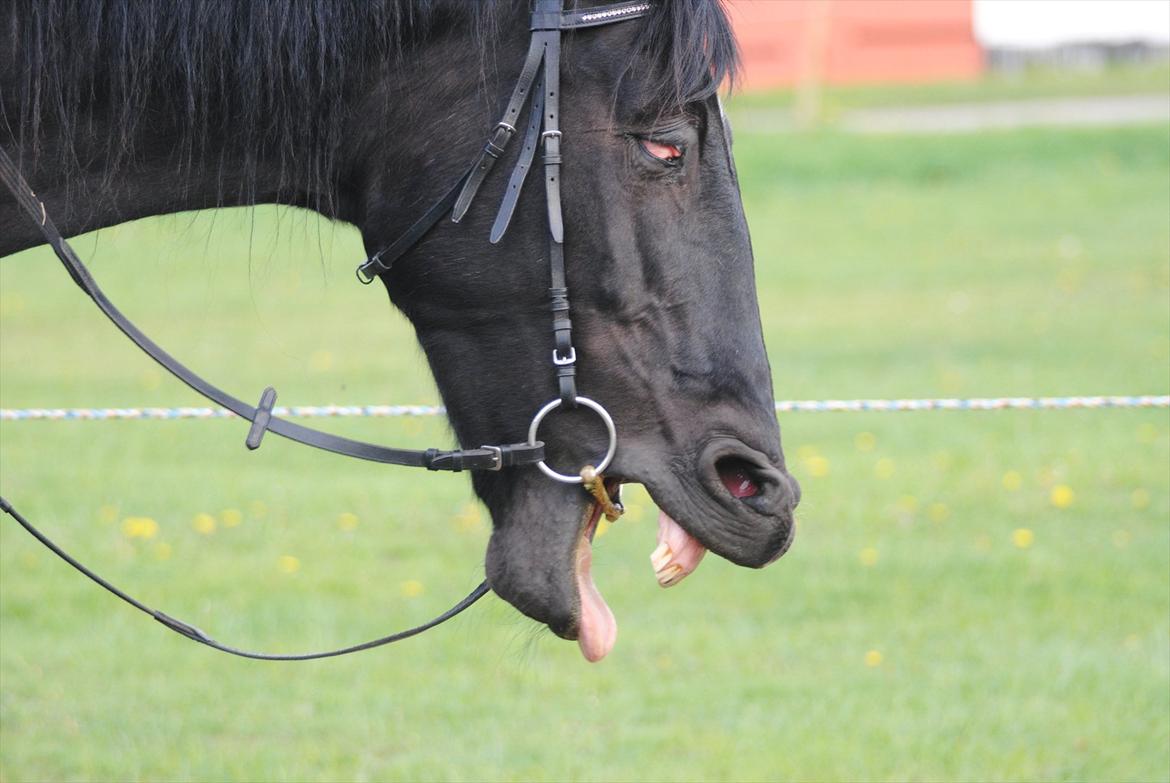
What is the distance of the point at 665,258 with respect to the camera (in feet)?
7.57

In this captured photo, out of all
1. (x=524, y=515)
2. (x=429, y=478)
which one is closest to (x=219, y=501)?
(x=429, y=478)

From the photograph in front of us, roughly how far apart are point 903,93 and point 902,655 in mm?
22756

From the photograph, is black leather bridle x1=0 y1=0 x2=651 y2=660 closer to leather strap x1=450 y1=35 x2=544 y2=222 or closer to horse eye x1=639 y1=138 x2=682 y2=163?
leather strap x1=450 y1=35 x2=544 y2=222

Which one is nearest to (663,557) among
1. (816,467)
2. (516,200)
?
(516,200)

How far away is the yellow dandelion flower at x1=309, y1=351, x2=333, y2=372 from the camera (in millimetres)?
10570

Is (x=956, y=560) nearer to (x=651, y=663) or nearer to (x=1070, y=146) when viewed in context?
(x=651, y=663)

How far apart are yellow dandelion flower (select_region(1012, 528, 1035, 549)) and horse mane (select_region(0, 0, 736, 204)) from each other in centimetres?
425

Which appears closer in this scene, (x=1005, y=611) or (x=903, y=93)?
(x=1005, y=611)

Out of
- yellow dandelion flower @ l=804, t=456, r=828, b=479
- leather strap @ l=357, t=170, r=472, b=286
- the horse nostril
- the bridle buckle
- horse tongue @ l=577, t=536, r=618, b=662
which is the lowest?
yellow dandelion flower @ l=804, t=456, r=828, b=479

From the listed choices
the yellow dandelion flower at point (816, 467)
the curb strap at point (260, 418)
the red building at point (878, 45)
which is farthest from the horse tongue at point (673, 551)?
the red building at point (878, 45)

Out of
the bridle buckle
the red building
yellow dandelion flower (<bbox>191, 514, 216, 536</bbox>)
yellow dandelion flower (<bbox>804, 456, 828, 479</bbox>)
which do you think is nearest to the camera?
the bridle buckle

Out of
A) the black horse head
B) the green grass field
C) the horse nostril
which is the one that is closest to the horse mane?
the black horse head

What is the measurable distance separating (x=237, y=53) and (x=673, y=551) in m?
1.13

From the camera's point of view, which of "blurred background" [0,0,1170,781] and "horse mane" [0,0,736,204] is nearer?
"horse mane" [0,0,736,204]
